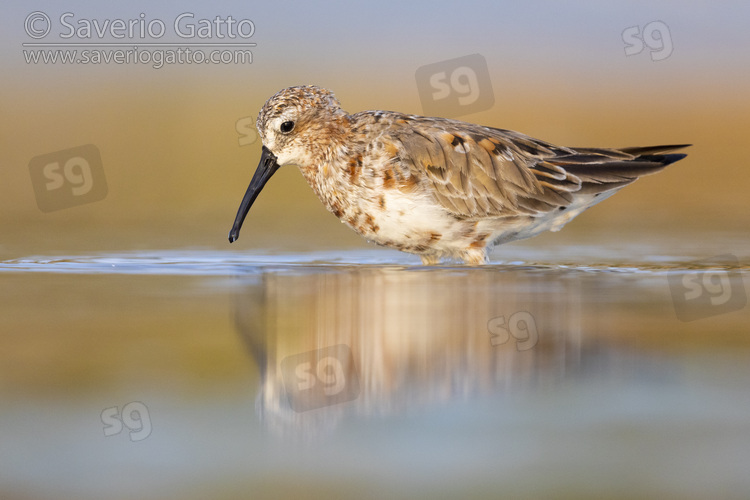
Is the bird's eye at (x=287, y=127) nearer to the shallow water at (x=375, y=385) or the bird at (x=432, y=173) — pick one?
the bird at (x=432, y=173)

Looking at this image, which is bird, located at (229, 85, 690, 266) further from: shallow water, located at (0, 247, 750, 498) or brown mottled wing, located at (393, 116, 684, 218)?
shallow water, located at (0, 247, 750, 498)

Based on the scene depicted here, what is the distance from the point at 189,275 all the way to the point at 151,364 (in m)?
3.10

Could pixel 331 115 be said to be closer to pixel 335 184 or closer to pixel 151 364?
pixel 335 184

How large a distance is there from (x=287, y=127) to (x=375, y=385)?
13.9 ft

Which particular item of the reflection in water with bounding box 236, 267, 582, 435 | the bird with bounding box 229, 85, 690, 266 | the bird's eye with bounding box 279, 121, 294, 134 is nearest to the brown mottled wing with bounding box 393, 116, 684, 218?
the bird with bounding box 229, 85, 690, 266

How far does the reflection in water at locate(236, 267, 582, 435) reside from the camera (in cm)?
530

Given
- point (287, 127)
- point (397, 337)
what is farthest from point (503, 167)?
point (397, 337)

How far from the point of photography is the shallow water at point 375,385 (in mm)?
4258

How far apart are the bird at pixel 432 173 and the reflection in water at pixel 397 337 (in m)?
0.44

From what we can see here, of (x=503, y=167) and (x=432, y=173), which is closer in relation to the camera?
(x=432, y=173)

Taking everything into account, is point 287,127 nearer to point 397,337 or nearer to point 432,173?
point 432,173

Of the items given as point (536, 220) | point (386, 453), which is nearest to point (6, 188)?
Answer: point (536, 220)

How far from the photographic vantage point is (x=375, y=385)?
550cm

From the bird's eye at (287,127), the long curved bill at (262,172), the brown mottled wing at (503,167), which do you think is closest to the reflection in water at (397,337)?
the brown mottled wing at (503,167)
